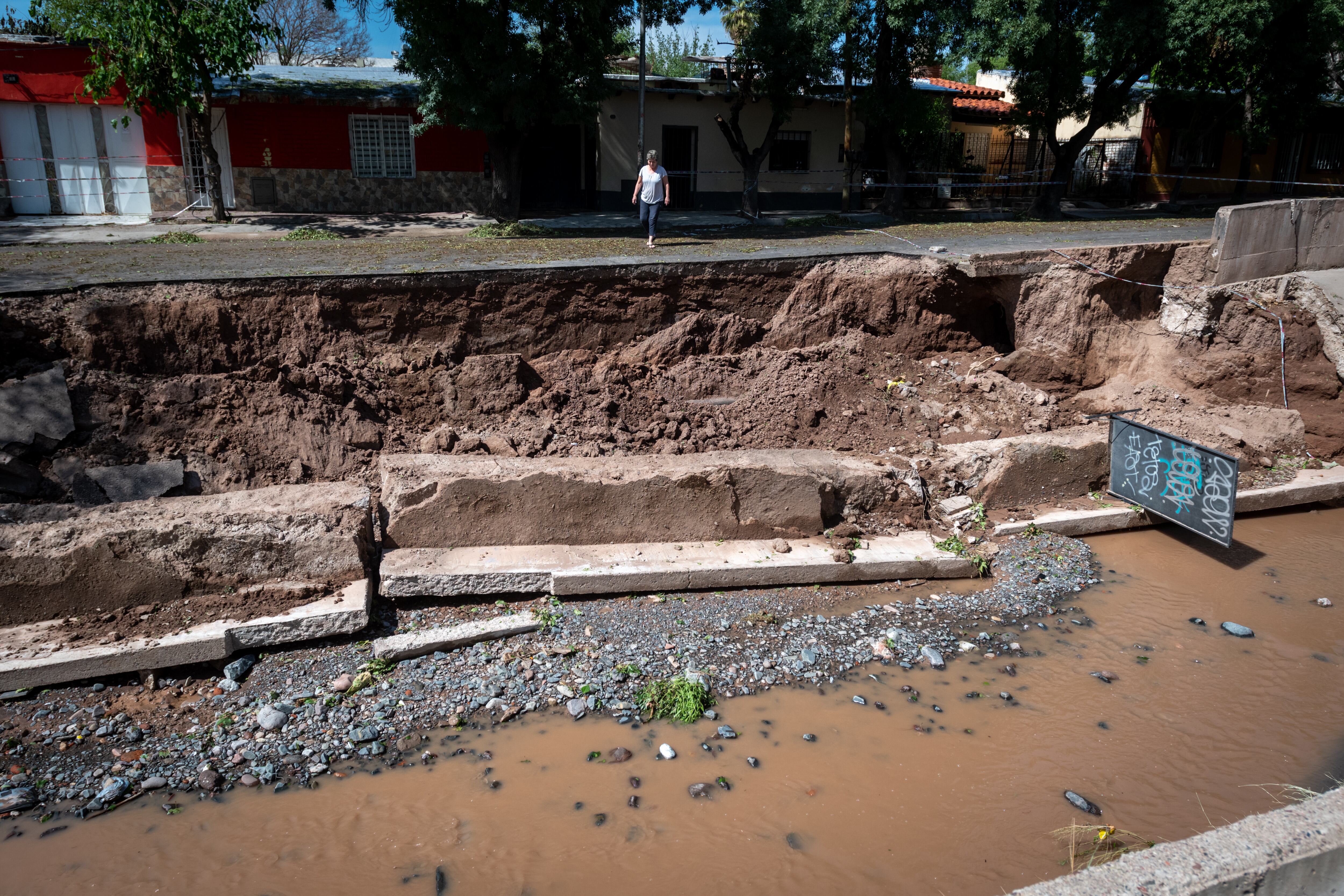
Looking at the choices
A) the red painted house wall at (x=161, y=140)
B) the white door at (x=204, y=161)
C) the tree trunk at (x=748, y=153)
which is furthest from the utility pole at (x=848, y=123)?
the red painted house wall at (x=161, y=140)

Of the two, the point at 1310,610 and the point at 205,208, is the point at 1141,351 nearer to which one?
the point at 1310,610

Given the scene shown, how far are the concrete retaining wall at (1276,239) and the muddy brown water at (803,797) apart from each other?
568 cm

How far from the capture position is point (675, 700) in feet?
15.5

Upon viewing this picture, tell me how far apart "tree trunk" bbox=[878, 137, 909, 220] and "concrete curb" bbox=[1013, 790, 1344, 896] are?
46.5ft

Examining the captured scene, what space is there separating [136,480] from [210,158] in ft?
31.0

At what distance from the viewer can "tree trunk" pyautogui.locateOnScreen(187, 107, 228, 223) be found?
44.0 feet

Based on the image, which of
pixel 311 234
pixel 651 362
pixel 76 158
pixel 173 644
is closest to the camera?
pixel 173 644

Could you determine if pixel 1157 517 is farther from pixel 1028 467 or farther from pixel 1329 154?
pixel 1329 154

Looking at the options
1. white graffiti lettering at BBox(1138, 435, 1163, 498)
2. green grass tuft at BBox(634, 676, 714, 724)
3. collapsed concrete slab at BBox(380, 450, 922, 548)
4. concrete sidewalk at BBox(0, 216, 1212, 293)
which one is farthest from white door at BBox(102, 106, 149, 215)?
white graffiti lettering at BBox(1138, 435, 1163, 498)

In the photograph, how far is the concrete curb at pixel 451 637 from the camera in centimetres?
499

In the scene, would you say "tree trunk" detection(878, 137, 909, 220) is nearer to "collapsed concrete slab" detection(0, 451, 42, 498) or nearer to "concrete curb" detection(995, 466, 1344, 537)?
"concrete curb" detection(995, 466, 1344, 537)

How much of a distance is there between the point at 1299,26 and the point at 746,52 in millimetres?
9942

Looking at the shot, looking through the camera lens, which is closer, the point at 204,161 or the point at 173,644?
the point at 173,644

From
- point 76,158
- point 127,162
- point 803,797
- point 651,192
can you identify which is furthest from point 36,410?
point 76,158
